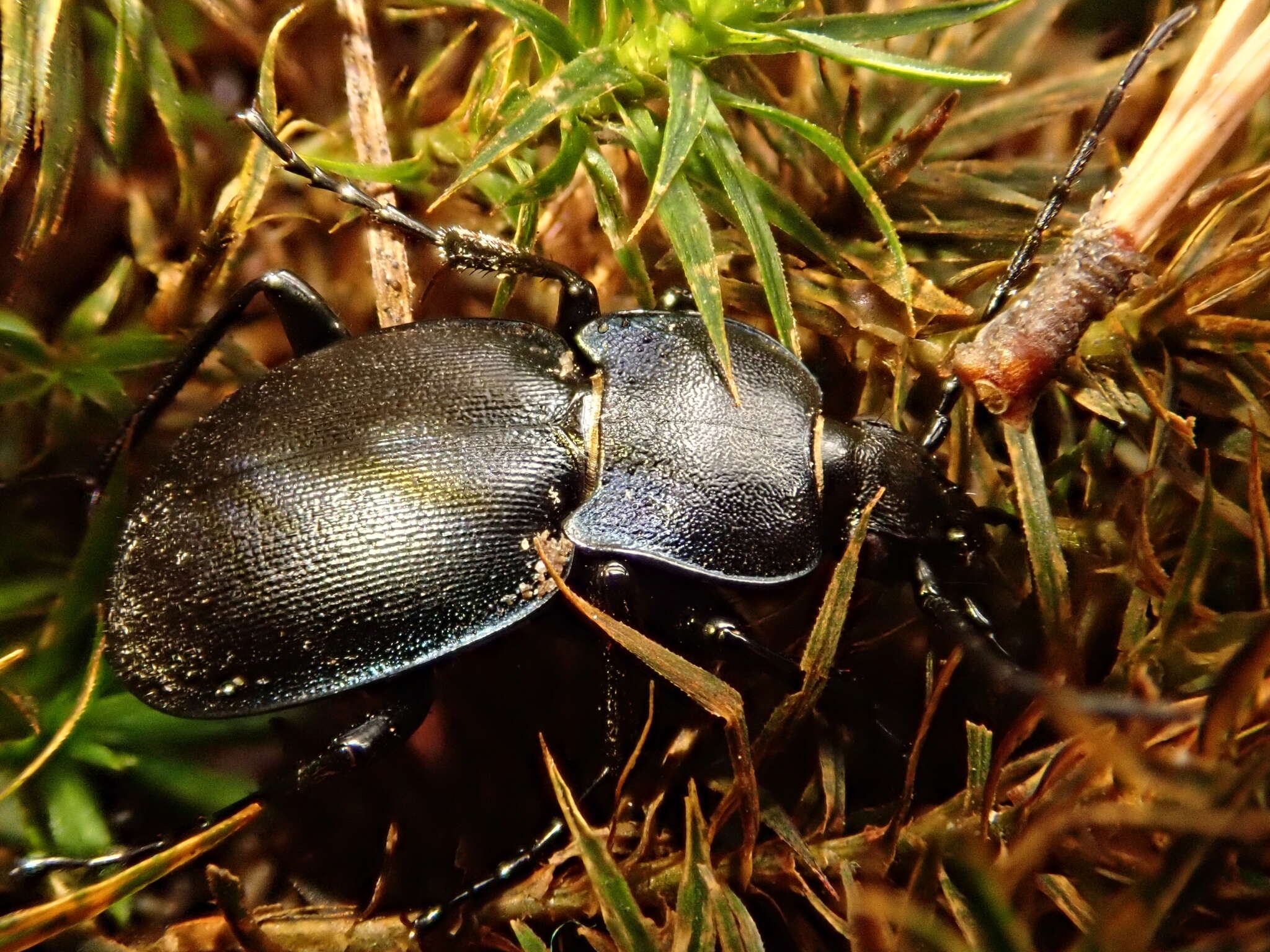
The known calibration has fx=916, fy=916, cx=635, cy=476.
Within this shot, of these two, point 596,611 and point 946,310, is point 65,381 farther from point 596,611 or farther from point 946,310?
point 946,310

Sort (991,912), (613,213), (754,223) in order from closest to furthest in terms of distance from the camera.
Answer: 1. (991,912)
2. (754,223)
3. (613,213)

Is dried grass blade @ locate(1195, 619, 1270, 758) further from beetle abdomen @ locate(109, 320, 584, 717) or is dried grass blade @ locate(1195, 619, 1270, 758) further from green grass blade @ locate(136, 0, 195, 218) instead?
green grass blade @ locate(136, 0, 195, 218)

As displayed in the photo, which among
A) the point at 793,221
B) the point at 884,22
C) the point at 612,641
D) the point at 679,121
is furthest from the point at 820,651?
the point at 884,22

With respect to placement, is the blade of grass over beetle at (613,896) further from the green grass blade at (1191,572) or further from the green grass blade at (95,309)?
the green grass blade at (95,309)

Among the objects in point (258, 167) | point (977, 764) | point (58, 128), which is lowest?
point (977, 764)

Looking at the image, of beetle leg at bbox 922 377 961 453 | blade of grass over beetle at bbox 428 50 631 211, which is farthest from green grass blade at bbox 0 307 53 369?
beetle leg at bbox 922 377 961 453

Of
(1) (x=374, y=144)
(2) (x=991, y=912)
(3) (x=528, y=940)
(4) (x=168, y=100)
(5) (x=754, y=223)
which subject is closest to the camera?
(2) (x=991, y=912)

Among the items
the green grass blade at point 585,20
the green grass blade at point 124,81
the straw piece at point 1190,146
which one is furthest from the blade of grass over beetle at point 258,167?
the straw piece at point 1190,146

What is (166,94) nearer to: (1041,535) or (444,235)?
(444,235)
